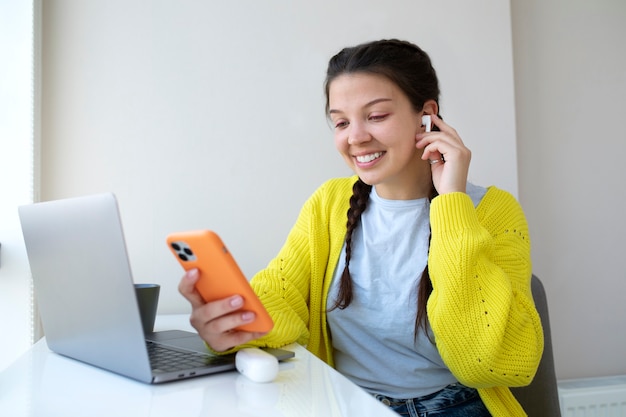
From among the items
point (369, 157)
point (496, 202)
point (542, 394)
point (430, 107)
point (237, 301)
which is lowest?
point (542, 394)

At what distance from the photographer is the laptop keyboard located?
0.83 meters

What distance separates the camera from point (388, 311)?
48.9 inches

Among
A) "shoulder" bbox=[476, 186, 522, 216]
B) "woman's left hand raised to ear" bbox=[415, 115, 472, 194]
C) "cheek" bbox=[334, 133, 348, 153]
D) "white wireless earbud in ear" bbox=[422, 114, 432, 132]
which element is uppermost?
"white wireless earbud in ear" bbox=[422, 114, 432, 132]

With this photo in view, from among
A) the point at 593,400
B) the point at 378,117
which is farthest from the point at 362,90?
the point at 593,400

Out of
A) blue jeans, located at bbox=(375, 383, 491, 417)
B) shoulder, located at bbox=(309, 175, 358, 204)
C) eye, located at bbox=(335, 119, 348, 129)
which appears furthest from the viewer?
shoulder, located at bbox=(309, 175, 358, 204)

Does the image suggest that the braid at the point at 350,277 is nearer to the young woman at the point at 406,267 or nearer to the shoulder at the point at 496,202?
the young woman at the point at 406,267

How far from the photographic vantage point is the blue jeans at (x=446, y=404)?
46.2 inches

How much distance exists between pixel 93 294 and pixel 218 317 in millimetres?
174

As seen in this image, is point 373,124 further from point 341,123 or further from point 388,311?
point 388,311

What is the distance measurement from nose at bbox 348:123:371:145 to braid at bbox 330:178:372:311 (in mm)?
191

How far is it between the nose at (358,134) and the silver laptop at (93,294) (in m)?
0.48

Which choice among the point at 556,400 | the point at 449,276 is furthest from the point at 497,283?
the point at 556,400

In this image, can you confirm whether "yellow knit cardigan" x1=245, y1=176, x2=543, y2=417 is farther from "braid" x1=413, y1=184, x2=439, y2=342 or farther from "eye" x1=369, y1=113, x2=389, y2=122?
"eye" x1=369, y1=113, x2=389, y2=122

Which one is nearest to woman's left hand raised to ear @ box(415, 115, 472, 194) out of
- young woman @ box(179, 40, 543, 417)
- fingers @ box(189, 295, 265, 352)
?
young woman @ box(179, 40, 543, 417)
